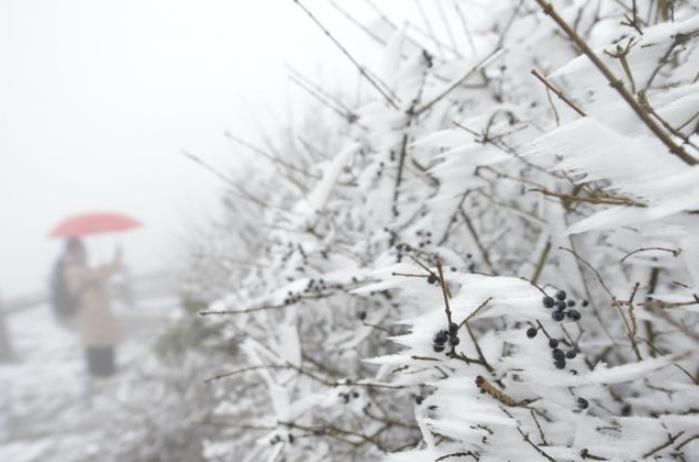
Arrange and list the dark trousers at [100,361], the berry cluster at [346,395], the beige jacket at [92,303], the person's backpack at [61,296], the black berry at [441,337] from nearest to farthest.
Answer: the black berry at [441,337]
the berry cluster at [346,395]
the beige jacket at [92,303]
the person's backpack at [61,296]
the dark trousers at [100,361]

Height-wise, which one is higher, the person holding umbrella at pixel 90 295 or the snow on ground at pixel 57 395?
the person holding umbrella at pixel 90 295

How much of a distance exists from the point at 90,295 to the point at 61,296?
0.52m

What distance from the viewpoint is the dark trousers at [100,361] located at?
7430mm

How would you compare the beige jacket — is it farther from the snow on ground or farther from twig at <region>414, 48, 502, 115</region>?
twig at <region>414, 48, 502, 115</region>

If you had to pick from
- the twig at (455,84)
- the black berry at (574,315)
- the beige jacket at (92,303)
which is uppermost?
the twig at (455,84)

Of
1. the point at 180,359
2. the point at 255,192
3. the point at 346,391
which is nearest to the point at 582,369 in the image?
the point at 346,391

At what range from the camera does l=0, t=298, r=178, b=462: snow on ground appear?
5879 mm

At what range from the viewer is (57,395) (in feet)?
24.3

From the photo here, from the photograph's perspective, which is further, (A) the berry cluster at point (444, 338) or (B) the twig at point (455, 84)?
(B) the twig at point (455, 84)

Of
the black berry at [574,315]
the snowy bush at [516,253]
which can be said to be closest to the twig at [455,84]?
the snowy bush at [516,253]

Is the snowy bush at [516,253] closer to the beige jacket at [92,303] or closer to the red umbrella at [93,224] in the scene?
the beige jacket at [92,303]

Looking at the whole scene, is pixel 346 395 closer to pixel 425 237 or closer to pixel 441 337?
pixel 425 237

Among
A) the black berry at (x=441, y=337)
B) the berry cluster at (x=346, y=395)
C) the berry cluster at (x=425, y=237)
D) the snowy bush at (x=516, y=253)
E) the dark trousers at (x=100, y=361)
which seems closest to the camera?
the snowy bush at (x=516, y=253)

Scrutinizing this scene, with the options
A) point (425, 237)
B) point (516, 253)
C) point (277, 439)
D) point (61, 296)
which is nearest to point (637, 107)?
point (425, 237)
